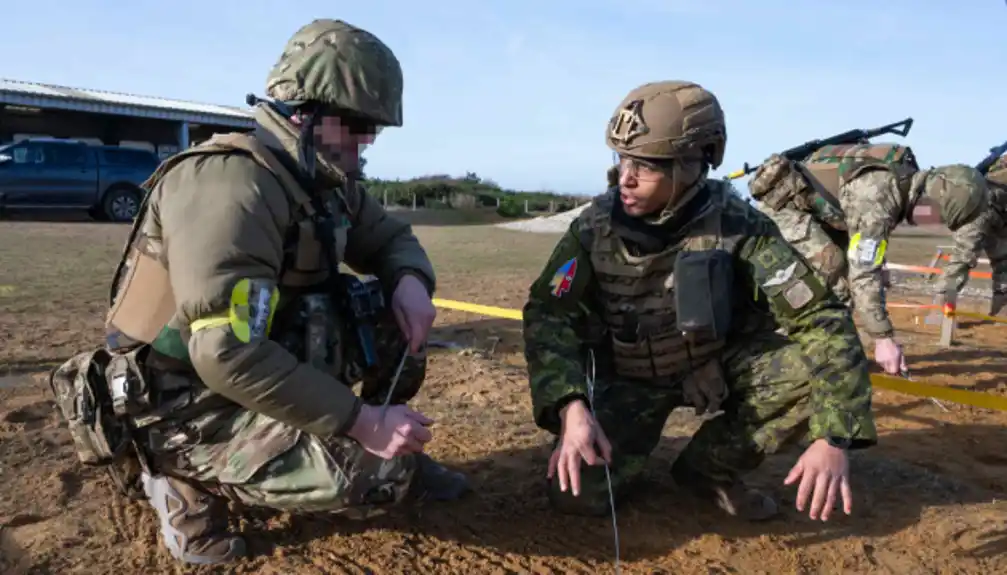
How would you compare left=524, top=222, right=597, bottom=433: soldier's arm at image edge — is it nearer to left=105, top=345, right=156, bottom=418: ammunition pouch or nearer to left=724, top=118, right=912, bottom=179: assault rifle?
left=105, top=345, right=156, bottom=418: ammunition pouch

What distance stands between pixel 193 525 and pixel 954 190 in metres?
5.00

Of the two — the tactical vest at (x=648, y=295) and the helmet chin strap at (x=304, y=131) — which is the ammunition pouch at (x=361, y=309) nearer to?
the helmet chin strap at (x=304, y=131)

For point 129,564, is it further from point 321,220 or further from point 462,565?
point 321,220

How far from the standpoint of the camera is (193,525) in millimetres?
2424

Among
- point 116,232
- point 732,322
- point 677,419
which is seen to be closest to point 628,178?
point 732,322

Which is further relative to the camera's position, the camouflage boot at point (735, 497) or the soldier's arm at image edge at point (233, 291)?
the camouflage boot at point (735, 497)

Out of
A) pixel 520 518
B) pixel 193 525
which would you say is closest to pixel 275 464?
pixel 193 525

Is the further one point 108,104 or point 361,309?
point 108,104

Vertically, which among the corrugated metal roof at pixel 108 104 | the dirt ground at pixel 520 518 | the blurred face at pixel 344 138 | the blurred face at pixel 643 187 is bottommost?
the dirt ground at pixel 520 518

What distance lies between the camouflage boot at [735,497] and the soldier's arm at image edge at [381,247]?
124cm

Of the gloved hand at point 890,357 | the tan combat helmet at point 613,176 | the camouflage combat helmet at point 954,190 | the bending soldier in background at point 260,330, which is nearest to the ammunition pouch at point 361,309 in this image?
the bending soldier in background at point 260,330

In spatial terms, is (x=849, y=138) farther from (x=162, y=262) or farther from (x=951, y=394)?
(x=162, y=262)

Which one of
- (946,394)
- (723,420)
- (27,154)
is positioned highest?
(27,154)

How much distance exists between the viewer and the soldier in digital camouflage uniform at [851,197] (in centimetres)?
508
